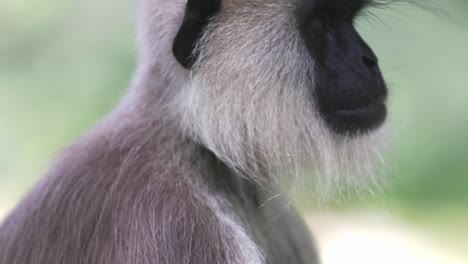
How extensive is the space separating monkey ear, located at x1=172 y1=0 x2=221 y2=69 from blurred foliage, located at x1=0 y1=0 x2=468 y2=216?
4.68 meters

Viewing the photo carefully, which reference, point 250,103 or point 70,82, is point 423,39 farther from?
point 250,103

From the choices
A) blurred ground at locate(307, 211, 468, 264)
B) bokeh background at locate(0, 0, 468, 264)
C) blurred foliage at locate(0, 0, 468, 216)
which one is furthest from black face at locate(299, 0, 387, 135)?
Answer: blurred foliage at locate(0, 0, 468, 216)

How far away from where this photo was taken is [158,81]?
340 centimetres

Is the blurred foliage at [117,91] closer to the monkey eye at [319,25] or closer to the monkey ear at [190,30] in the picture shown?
the monkey eye at [319,25]

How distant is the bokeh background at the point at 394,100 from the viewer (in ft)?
25.5

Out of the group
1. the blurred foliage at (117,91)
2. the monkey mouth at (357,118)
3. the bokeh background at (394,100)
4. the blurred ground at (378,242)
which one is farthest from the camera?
the blurred foliage at (117,91)

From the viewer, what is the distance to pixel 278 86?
10.9ft

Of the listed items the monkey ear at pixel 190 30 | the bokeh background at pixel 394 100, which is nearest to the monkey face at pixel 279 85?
→ the monkey ear at pixel 190 30

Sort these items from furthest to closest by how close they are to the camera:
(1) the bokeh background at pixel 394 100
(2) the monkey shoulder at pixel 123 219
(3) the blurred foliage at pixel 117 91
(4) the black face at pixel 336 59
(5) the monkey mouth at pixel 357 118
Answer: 1. (3) the blurred foliage at pixel 117 91
2. (1) the bokeh background at pixel 394 100
3. (5) the monkey mouth at pixel 357 118
4. (4) the black face at pixel 336 59
5. (2) the monkey shoulder at pixel 123 219

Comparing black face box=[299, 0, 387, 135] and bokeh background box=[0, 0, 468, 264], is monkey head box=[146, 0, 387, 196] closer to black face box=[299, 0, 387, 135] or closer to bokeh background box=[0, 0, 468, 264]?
black face box=[299, 0, 387, 135]

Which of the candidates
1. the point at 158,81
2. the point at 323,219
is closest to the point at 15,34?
the point at 323,219

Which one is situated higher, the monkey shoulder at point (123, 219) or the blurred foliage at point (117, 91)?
the monkey shoulder at point (123, 219)

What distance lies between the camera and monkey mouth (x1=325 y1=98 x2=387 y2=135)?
333cm

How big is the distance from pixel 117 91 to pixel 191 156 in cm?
513
